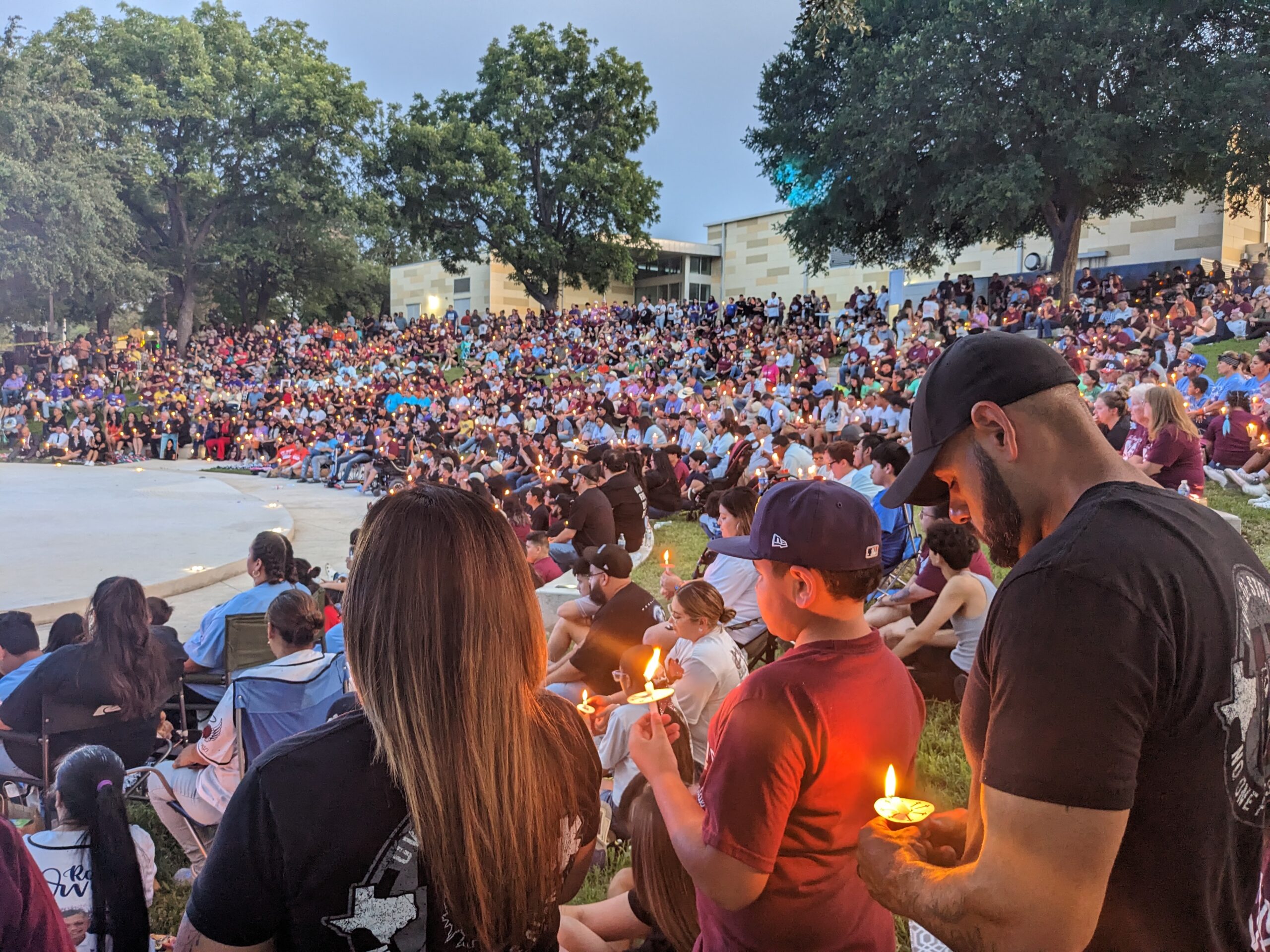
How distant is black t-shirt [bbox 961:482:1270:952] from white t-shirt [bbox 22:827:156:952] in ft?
9.98

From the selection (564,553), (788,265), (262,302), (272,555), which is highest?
(788,265)

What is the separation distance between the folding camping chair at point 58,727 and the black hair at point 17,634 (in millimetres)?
760

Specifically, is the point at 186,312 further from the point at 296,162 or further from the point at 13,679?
the point at 13,679

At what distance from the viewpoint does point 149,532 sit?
11.6 metres

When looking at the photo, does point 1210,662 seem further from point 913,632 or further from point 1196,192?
point 1196,192

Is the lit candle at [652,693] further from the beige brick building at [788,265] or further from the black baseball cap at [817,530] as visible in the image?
the beige brick building at [788,265]

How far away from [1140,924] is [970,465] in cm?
76

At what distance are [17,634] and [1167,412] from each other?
834 cm

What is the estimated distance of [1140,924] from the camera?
4.25 ft

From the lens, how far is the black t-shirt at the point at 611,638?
199 inches

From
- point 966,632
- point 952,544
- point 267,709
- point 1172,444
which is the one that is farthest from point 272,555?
point 1172,444

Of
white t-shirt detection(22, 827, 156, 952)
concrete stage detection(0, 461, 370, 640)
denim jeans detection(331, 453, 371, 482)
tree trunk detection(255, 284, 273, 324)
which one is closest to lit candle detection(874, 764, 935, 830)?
white t-shirt detection(22, 827, 156, 952)

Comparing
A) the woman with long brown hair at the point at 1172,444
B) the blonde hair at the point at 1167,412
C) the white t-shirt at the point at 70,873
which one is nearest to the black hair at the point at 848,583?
the white t-shirt at the point at 70,873

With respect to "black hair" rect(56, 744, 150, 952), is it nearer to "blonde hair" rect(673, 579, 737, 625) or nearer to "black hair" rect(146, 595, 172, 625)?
"blonde hair" rect(673, 579, 737, 625)
